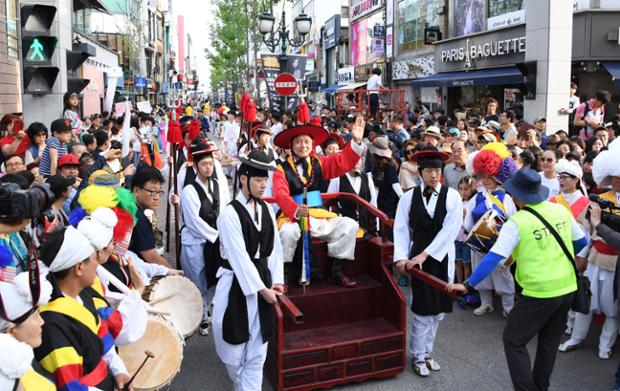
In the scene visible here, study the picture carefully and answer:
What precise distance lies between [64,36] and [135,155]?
15.1 feet

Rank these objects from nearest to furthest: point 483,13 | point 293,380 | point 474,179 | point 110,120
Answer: point 293,380
point 474,179
point 110,120
point 483,13

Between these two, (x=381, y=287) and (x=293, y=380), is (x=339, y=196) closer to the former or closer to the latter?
(x=381, y=287)

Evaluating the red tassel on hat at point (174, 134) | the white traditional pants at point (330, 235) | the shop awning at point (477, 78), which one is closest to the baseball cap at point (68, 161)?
the red tassel on hat at point (174, 134)

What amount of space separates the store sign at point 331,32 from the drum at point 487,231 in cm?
3960

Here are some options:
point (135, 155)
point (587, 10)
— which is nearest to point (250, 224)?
point (135, 155)

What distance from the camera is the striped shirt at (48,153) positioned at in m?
7.73

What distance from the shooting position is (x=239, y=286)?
4258 mm

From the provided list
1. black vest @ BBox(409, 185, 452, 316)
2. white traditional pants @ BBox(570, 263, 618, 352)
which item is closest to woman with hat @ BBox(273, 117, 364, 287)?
black vest @ BBox(409, 185, 452, 316)

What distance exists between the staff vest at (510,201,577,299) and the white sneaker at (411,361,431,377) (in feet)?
4.57

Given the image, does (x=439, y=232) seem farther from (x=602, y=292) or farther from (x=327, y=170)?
(x=602, y=292)

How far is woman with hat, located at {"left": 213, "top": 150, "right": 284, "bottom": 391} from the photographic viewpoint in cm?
417

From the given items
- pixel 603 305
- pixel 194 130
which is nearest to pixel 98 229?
pixel 603 305

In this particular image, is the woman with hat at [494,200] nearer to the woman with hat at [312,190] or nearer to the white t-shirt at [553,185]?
A: the white t-shirt at [553,185]

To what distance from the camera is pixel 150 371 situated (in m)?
3.51
